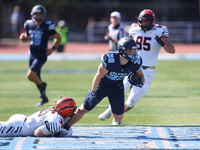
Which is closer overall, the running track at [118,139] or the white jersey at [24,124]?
the running track at [118,139]

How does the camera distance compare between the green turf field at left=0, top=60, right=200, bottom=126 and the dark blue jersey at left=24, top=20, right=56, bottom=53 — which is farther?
the dark blue jersey at left=24, top=20, right=56, bottom=53

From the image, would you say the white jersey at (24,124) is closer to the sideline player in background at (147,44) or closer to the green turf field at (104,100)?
the green turf field at (104,100)

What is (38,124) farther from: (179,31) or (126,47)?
(179,31)

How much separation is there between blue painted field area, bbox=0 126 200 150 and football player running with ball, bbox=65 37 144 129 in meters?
0.38

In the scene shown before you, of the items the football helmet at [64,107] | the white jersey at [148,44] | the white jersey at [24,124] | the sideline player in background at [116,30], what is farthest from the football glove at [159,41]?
the sideline player in background at [116,30]

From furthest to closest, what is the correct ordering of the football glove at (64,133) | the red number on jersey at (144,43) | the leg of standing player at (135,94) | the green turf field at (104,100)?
the green turf field at (104,100) → the red number on jersey at (144,43) → the leg of standing player at (135,94) → the football glove at (64,133)

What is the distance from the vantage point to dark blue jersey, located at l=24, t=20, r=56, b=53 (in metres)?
10.0

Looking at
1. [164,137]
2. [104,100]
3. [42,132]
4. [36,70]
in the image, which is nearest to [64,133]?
[42,132]

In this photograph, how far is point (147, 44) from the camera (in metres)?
8.28

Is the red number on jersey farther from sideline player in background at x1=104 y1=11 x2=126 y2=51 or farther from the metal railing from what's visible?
the metal railing

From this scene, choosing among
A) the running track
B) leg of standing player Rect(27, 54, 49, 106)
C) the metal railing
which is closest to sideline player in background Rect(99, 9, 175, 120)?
the running track

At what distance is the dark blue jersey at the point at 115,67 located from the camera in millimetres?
6773

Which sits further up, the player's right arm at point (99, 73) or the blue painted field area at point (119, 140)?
the player's right arm at point (99, 73)

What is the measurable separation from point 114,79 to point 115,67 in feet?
1.00
